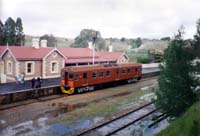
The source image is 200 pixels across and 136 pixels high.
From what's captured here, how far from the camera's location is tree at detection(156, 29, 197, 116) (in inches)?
495

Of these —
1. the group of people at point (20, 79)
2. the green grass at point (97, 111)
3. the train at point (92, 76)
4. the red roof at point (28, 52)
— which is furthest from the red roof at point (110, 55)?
the green grass at point (97, 111)

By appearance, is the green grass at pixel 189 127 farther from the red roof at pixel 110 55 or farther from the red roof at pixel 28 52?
the red roof at pixel 110 55

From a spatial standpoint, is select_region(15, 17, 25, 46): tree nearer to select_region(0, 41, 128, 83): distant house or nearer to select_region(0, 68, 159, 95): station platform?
select_region(0, 41, 128, 83): distant house

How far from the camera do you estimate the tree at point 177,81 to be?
12570mm

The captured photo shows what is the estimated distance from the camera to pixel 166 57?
12.9 meters

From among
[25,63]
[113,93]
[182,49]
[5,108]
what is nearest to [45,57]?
[25,63]

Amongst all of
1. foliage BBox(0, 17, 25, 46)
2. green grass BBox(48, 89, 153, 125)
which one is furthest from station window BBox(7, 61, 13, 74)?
foliage BBox(0, 17, 25, 46)

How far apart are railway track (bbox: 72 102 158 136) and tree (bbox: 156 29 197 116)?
3500mm

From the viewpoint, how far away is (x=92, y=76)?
89.1 feet

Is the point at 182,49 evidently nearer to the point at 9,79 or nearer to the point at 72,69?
the point at 72,69

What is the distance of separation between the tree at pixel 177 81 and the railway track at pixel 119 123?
11.5ft

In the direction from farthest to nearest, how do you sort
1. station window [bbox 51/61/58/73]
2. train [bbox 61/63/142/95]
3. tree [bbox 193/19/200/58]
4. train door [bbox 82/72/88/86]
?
Answer: station window [bbox 51/61/58/73] < train door [bbox 82/72/88/86] < train [bbox 61/63/142/95] < tree [bbox 193/19/200/58]

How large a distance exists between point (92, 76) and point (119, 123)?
11.4 m

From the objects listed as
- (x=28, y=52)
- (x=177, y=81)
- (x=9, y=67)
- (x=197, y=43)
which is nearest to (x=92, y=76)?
(x=28, y=52)
